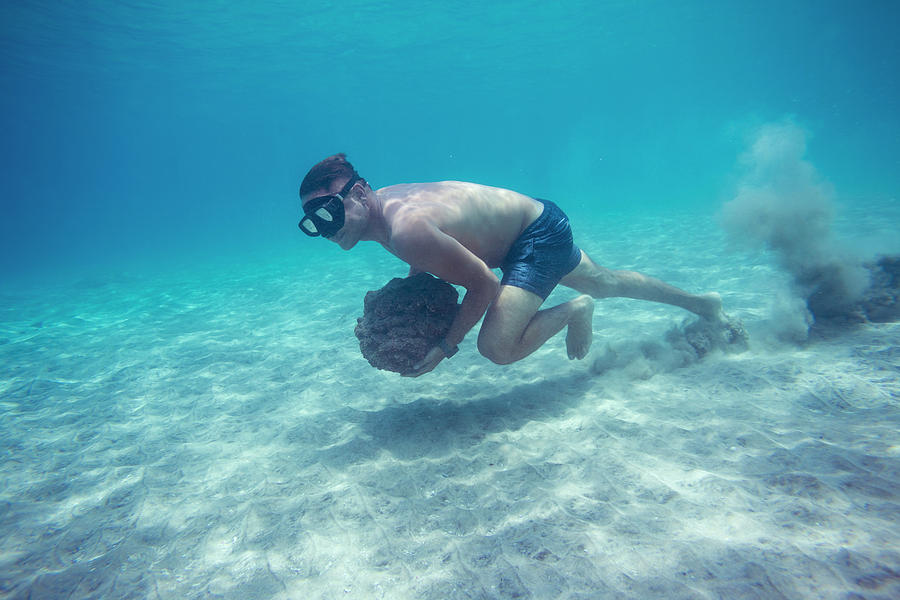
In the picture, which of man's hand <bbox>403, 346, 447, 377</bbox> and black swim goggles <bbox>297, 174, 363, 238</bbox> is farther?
man's hand <bbox>403, 346, 447, 377</bbox>

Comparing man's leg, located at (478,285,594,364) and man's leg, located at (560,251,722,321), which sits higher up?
man's leg, located at (560,251,722,321)

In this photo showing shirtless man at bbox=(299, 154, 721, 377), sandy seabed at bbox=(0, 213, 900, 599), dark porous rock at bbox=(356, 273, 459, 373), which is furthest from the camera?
dark porous rock at bbox=(356, 273, 459, 373)

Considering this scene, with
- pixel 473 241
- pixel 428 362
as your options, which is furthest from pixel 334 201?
pixel 428 362

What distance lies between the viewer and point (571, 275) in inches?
179

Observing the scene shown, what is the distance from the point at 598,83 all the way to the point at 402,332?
76.4 meters

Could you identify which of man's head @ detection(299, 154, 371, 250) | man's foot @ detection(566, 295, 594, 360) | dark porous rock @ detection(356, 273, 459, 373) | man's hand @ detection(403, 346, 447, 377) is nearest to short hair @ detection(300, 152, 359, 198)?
man's head @ detection(299, 154, 371, 250)

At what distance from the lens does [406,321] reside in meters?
3.55

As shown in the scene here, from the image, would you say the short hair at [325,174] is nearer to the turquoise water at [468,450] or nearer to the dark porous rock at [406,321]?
the dark porous rock at [406,321]

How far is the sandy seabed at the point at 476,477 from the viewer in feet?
6.96

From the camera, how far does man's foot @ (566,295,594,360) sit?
4.02 meters

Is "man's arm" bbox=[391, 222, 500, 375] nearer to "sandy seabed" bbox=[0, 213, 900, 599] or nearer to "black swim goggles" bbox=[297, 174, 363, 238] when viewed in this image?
"black swim goggles" bbox=[297, 174, 363, 238]

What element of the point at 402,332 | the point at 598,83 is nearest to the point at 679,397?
the point at 402,332

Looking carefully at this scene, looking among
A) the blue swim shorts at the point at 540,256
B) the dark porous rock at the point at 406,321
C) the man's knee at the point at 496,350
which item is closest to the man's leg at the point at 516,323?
the man's knee at the point at 496,350

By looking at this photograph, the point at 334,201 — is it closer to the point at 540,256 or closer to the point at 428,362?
the point at 428,362
